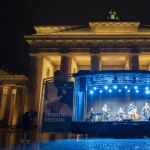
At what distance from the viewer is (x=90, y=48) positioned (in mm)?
26906

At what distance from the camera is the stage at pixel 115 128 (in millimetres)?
11414

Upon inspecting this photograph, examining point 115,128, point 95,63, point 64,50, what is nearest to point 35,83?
point 64,50

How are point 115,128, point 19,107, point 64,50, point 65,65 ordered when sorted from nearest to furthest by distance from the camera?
point 115,128 < point 65,65 < point 64,50 < point 19,107

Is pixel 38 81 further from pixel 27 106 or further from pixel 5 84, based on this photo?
pixel 5 84

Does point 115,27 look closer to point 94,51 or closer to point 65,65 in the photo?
point 94,51

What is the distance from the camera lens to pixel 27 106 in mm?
24672

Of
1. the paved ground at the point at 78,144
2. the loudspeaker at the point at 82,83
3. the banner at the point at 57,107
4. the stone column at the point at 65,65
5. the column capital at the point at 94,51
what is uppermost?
the column capital at the point at 94,51

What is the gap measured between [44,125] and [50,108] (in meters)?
1.38

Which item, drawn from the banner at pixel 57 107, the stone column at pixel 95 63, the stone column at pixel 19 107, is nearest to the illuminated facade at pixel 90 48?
the stone column at pixel 95 63

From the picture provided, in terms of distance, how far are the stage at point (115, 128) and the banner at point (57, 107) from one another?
1.96 meters

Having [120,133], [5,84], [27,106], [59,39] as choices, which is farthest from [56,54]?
[120,133]

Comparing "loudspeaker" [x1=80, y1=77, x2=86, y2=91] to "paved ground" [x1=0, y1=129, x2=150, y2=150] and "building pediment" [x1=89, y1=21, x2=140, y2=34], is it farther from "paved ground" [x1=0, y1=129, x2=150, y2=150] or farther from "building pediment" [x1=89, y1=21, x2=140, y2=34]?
"building pediment" [x1=89, y1=21, x2=140, y2=34]

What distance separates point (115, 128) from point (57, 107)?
486cm

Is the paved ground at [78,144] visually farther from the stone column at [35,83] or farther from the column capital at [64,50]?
the column capital at [64,50]
